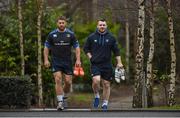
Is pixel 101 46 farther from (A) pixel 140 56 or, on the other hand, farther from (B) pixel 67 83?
(A) pixel 140 56

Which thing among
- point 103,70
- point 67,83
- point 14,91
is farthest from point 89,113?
point 14,91

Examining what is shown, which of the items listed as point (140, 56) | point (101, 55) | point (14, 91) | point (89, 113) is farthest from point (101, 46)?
point (140, 56)

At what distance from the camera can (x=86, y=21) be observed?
46.6 m

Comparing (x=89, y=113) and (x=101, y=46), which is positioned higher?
(x=101, y=46)

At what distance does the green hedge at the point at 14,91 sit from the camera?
46.6ft

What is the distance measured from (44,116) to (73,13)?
3350 centimetres

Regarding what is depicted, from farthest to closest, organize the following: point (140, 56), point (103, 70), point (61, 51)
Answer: point (140, 56) < point (103, 70) < point (61, 51)

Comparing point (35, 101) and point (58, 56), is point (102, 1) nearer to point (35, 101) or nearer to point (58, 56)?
point (35, 101)

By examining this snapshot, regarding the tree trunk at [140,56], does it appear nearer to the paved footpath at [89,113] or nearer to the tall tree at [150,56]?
the tall tree at [150,56]

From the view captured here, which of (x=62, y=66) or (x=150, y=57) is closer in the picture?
(x=62, y=66)

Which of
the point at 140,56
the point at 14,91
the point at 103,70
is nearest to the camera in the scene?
the point at 103,70

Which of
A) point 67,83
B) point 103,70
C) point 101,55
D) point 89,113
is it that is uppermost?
point 101,55

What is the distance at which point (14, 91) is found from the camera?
14.3 m

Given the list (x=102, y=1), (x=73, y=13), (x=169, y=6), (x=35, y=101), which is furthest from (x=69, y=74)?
(x=73, y=13)
